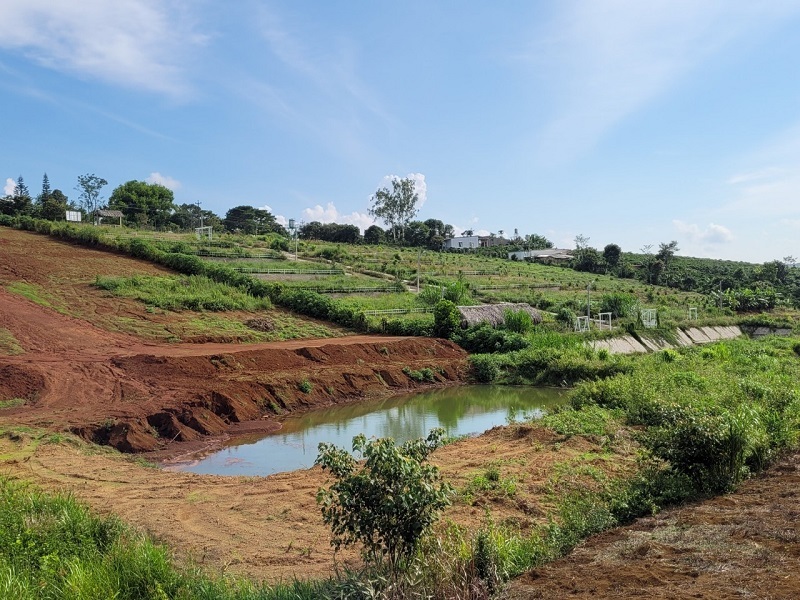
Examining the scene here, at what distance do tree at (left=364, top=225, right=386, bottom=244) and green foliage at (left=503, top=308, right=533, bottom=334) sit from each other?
46.1 metres

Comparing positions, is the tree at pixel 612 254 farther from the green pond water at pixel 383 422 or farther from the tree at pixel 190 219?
the green pond water at pixel 383 422

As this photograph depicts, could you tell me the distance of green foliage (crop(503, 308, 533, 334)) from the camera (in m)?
30.0

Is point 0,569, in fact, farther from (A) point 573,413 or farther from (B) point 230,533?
(A) point 573,413

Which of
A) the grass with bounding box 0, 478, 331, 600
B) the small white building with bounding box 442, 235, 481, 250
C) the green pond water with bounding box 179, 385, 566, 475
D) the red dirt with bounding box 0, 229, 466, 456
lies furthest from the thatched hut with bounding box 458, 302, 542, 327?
the small white building with bounding box 442, 235, 481, 250

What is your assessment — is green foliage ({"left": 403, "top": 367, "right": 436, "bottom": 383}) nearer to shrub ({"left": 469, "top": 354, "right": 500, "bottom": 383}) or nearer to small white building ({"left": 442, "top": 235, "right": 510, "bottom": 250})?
shrub ({"left": 469, "top": 354, "right": 500, "bottom": 383})

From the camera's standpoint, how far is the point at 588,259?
72.2m

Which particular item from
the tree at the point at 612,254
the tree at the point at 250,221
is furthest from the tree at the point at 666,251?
the tree at the point at 250,221

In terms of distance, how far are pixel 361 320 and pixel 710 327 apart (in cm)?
2295

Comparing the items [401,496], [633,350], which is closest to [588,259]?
[633,350]

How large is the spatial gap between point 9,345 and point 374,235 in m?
57.5

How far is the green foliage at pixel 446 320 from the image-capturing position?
29500mm

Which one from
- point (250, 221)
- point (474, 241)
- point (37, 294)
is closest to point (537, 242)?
point (474, 241)

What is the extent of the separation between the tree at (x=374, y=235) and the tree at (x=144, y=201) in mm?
24133

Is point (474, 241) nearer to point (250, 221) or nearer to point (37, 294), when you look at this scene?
point (250, 221)
